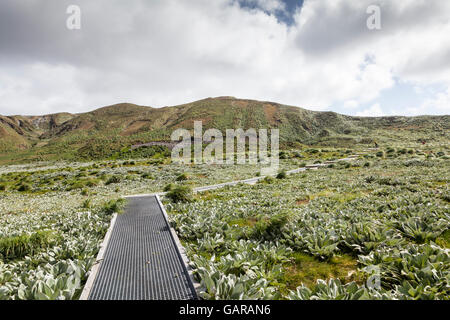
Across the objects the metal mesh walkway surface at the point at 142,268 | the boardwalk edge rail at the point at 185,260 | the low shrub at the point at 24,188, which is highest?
the boardwalk edge rail at the point at 185,260

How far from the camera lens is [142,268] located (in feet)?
19.3

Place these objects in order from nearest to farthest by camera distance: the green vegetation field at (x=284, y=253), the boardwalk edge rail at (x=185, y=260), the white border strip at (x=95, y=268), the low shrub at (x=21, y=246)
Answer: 1. the green vegetation field at (x=284, y=253)
2. the white border strip at (x=95, y=268)
3. the boardwalk edge rail at (x=185, y=260)
4. the low shrub at (x=21, y=246)

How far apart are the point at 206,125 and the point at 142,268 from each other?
4016 inches

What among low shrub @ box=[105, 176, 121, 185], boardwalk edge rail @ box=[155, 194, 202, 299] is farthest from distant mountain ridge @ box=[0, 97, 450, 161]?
boardwalk edge rail @ box=[155, 194, 202, 299]

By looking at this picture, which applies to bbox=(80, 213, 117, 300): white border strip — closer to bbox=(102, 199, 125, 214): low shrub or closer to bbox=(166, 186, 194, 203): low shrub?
bbox=(102, 199, 125, 214): low shrub

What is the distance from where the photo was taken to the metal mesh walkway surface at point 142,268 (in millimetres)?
4789

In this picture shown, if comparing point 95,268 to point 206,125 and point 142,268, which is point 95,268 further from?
point 206,125

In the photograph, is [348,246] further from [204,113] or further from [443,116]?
[443,116]

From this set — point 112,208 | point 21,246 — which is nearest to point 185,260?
point 21,246

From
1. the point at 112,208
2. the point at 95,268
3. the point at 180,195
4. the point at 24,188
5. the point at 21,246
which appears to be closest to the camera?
the point at 95,268

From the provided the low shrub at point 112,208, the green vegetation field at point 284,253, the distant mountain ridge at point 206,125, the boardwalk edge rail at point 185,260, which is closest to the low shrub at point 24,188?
the green vegetation field at point 284,253

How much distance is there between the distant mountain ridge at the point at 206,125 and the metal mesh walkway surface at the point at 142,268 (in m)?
79.8

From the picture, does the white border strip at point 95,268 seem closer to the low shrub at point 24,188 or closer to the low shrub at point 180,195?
the low shrub at point 180,195

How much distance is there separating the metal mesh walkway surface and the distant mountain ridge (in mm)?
79834
